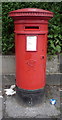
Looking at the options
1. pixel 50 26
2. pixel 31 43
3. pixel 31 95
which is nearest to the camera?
pixel 31 43

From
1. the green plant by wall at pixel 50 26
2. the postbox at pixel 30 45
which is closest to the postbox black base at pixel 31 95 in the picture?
the postbox at pixel 30 45

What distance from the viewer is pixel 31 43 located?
7.88 ft

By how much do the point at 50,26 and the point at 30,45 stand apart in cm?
130

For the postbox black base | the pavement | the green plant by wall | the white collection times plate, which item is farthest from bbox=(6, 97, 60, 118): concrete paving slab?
the green plant by wall

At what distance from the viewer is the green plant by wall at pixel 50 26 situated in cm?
346

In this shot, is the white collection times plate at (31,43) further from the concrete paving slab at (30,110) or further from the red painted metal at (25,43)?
the concrete paving slab at (30,110)

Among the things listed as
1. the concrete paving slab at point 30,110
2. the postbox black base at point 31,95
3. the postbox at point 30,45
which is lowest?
the concrete paving slab at point 30,110

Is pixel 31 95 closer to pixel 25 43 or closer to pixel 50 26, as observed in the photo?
pixel 25 43

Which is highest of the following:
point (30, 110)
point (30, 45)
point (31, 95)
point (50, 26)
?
point (50, 26)

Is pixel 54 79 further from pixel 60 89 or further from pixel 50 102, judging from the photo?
pixel 50 102

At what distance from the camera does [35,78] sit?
103 inches

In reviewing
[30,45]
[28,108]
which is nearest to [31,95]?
[28,108]

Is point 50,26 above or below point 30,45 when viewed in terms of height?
above

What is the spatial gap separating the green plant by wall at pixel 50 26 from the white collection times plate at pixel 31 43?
1.09 meters
